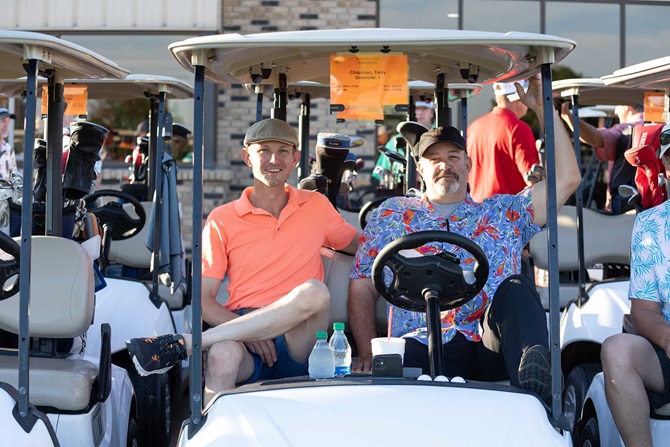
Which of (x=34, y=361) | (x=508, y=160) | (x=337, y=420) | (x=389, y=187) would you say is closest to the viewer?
(x=337, y=420)

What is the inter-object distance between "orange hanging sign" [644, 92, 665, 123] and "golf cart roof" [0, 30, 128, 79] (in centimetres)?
230

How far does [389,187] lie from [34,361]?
4.42 m

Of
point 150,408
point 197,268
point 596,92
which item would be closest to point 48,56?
point 197,268

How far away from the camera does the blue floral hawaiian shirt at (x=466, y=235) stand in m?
3.99

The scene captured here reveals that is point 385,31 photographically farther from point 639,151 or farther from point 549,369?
point 639,151

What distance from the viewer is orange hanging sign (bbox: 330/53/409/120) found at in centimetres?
323

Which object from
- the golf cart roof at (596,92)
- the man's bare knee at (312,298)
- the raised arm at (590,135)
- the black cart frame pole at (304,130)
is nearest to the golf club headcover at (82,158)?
the black cart frame pole at (304,130)

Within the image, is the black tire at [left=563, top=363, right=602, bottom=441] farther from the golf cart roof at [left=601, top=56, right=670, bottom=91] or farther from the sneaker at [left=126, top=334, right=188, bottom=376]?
the sneaker at [left=126, top=334, right=188, bottom=376]

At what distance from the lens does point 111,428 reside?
156 inches

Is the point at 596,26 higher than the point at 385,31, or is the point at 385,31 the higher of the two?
the point at 596,26

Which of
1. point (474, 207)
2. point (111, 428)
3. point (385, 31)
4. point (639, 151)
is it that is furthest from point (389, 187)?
point (385, 31)

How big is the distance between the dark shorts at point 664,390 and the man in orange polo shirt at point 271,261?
1.23 metres

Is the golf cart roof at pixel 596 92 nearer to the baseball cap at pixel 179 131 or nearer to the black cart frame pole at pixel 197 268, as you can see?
the black cart frame pole at pixel 197 268

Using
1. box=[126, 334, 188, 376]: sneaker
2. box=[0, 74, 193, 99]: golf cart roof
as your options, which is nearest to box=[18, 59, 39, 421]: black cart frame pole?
box=[126, 334, 188, 376]: sneaker
